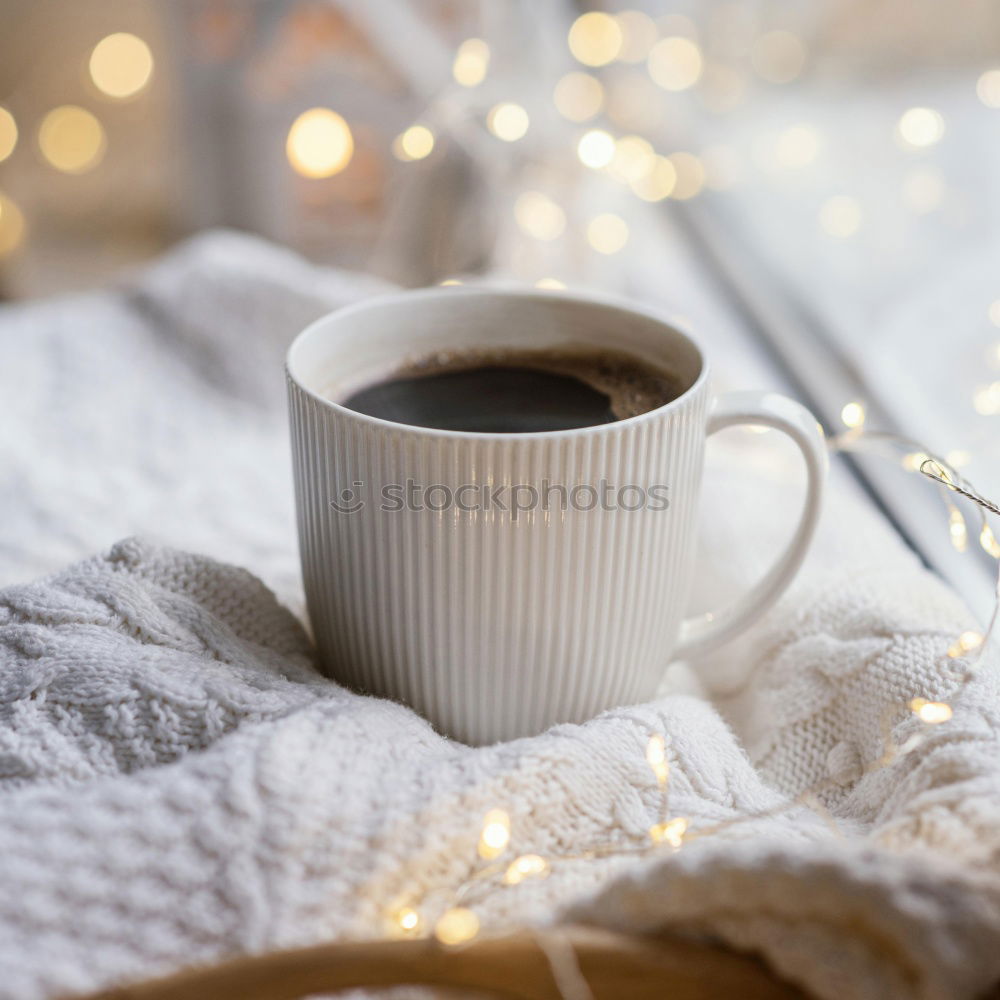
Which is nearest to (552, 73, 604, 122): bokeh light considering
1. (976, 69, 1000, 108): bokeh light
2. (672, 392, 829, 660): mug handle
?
(976, 69, 1000, 108): bokeh light

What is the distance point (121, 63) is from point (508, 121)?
1237 mm

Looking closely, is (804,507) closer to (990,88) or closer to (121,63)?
(990,88)

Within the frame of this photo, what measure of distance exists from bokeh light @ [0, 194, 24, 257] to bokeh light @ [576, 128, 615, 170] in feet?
3.45

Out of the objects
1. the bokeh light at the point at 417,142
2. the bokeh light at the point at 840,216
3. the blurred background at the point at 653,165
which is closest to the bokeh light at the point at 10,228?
the blurred background at the point at 653,165

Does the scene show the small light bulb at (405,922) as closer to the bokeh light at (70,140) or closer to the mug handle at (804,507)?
the mug handle at (804,507)

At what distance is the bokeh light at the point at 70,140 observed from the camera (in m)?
1.88

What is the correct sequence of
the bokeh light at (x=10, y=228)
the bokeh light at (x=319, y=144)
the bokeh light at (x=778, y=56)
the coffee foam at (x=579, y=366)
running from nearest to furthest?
the coffee foam at (x=579, y=366) → the bokeh light at (x=778, y=56) → the bokeh light at (x=319, y=144) → the bokeh light at (x=10, y=228)

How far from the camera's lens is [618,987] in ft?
1.01

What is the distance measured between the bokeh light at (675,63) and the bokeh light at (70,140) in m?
1.12

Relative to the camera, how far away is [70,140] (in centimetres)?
190

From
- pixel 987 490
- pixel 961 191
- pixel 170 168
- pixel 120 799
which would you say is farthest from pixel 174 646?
pixel 170 168

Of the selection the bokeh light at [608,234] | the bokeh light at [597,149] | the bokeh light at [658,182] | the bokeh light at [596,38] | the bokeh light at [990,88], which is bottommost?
the bokeh light at [608,234]

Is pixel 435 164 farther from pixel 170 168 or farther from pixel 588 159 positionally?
pixel 170 168

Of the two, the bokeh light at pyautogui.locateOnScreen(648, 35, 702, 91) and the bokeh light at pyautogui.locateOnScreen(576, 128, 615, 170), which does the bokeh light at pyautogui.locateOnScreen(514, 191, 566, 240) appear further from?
the bokeh light at pyautogui.locateOnScreen(648, 35, 702, 91)
